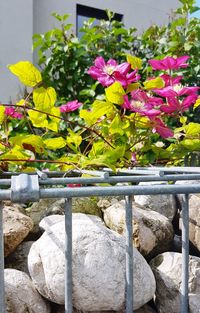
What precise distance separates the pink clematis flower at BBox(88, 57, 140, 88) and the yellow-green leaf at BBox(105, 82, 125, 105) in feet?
0.18

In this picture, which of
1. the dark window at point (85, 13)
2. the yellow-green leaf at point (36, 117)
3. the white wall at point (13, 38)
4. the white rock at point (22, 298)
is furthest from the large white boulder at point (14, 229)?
the dark window at point (85, 13)

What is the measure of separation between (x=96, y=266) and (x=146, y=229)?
30 cm

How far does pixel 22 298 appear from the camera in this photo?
0.81 meters

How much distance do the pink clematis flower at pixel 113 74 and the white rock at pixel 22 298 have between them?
59cm

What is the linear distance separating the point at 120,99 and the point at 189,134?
0.34 metres

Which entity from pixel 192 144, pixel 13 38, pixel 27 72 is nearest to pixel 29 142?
pixel 27 72

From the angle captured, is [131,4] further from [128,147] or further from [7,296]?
[7,296]

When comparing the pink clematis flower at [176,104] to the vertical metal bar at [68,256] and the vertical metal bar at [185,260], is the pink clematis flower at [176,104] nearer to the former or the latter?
the vertical metal bar at [185,260]

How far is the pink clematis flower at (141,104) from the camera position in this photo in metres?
1.09

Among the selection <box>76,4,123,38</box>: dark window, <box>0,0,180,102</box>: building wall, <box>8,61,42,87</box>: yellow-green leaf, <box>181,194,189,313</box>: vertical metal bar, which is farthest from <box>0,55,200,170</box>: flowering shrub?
<box>76,4,123,38</box>: dark window

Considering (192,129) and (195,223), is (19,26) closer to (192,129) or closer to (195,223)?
(192,129)

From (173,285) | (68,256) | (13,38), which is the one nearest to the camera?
(68,256)

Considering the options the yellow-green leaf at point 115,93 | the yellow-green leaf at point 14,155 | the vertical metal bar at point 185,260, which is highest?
the yellow-green leaf at point 115,93

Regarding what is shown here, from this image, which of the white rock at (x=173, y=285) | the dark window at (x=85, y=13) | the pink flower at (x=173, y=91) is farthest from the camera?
the dark window at (x=85, y=13)
